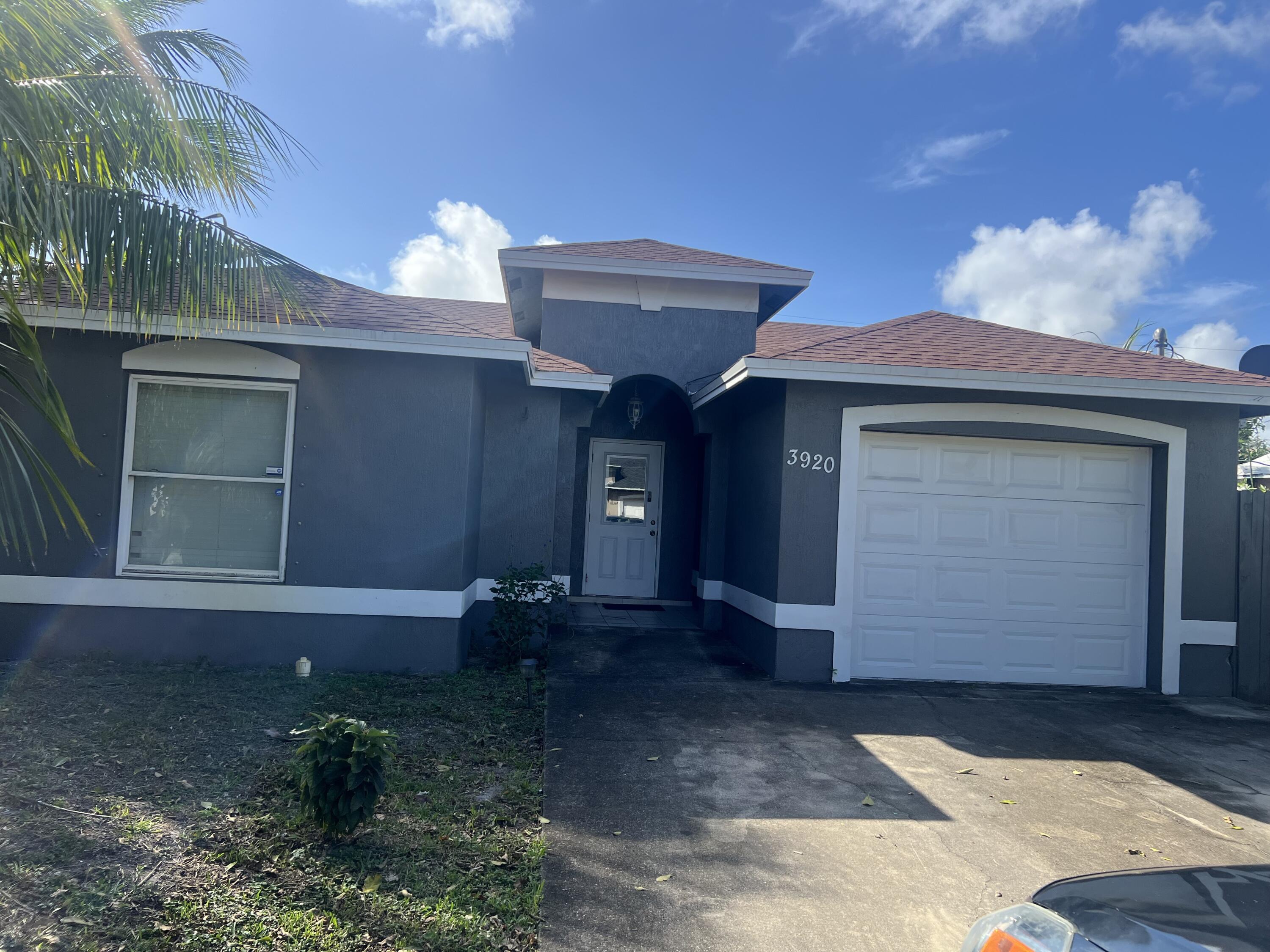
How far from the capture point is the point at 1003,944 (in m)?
1.89

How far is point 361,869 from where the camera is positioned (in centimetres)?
356

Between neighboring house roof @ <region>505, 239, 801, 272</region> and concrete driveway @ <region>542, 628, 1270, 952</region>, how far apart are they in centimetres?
529

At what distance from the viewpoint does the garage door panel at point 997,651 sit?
7945 mm

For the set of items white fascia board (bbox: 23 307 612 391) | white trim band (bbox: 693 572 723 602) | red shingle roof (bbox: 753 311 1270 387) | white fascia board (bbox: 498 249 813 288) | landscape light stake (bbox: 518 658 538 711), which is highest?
white fascia board (bbox: 498 249 813 288)

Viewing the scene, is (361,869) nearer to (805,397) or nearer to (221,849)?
(221,849)

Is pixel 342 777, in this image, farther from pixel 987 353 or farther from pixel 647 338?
pixel 647 338

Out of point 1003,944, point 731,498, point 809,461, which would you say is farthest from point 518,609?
point 1003,944

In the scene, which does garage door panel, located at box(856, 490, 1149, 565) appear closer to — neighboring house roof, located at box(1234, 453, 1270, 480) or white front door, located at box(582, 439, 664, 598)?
white front door, located at box(582, 439, 664, 598)

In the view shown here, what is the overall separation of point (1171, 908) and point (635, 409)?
9.54 meters

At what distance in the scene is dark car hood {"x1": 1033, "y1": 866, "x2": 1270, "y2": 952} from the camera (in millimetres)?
1693

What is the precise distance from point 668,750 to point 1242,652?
20.7 feet

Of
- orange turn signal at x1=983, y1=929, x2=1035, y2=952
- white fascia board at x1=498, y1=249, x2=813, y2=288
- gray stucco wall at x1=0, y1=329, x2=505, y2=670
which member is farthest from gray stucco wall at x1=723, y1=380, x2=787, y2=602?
orange turn signal at x1=983, y1=929, x2=1035, y2=952

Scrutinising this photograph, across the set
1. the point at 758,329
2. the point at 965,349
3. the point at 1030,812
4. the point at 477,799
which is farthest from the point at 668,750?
the point at 758,329

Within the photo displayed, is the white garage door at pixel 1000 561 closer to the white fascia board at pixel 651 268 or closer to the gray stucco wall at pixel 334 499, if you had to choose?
the white fascia board at pixel 651 268
